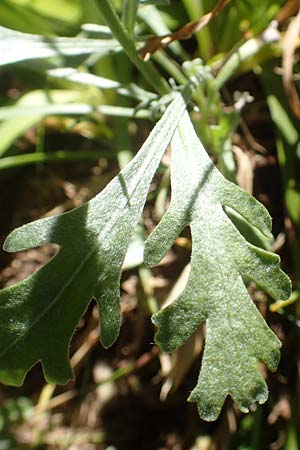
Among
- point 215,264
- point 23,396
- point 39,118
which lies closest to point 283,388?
point 215,264

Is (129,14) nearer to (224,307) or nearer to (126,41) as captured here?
(126,41)

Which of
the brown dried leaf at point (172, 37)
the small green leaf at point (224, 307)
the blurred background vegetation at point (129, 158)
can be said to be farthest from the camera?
the blurred background vegetation at point (129, 158)

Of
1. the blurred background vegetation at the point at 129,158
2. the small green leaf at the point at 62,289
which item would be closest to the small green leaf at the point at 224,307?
the small green leaf at the point at 62,289

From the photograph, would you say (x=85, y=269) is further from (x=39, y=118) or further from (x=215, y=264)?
(x=39, y=118)

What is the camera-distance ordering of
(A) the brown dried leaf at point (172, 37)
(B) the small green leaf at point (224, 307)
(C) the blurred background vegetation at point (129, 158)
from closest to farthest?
(B) the small green leaf at point (224, 307) < (A) the brown dried leaf at point (172, 37) < (C) the blurred background vegetation at point (129, 158)

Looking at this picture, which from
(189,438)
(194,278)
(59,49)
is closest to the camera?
(194,278)

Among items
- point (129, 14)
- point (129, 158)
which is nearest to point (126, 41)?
point (129, 14)

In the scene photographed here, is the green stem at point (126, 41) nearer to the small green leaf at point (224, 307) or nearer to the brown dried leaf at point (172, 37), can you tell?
the brown dried leaf at point (172, 37)
